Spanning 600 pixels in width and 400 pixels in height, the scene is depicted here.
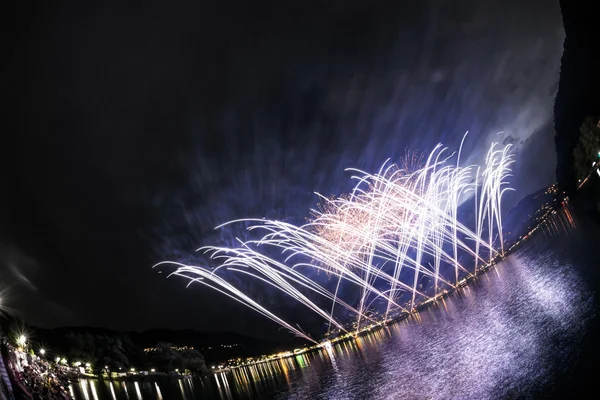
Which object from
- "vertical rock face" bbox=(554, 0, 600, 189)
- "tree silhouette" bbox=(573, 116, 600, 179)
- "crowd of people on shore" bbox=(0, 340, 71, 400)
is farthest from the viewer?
"tree silhouette" bbox=(573, 116, 600, 179)

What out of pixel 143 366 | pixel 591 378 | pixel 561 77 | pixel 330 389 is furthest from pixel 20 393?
pixel 143 366

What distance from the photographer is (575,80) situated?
294 ft

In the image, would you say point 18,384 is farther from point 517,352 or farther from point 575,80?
point 575,80

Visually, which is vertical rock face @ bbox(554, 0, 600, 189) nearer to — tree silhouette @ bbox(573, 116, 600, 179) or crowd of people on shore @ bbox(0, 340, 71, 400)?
tree silhouette @ bbox(573, 116, 600, 179)

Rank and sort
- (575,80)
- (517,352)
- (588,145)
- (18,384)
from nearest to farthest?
(517,352), (18,384), (588,145), (575,80)

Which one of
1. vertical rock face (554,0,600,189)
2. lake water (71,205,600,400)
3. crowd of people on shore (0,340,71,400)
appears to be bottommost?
lake water (71,205,600,400)

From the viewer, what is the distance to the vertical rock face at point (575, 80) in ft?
234

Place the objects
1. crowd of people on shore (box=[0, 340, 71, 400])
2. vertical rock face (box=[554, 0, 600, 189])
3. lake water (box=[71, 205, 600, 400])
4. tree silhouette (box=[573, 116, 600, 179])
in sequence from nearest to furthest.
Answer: lake water (box=[71, 205, 600, 400]), crowd of people on shore (box=[0, 340, 71, 400]), vertical rock face (box=[554, 0, 600, 189]), tree silhouette (box=[573, 116, 600, 179])

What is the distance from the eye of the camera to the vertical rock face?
234 feet

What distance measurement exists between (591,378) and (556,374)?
237 cm

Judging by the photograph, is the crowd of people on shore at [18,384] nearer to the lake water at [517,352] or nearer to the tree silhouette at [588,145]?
the lake water at [517,352]

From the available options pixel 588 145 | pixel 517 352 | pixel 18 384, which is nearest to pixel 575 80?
pixel 588 145

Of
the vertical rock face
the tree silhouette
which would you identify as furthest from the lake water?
the vertical rock face

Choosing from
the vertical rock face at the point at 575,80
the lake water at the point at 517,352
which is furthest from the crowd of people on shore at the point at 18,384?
the vertical rock face at the point at 575,80
